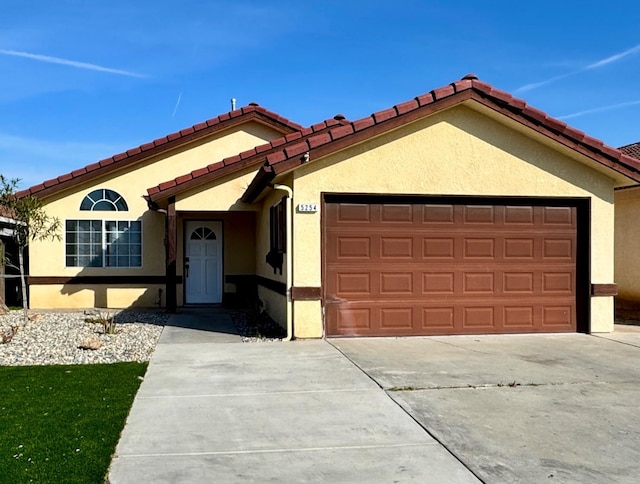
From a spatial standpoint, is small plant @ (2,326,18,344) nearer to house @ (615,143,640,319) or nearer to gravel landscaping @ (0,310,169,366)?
gravel landscaping @ (0,310,169,366)

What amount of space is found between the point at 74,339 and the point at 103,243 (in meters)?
5.92

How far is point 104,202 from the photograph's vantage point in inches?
640

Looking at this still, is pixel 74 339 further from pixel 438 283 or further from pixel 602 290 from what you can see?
pixel 602 290

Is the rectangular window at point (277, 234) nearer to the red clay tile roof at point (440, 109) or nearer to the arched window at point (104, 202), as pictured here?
the red clay tile roof at point (440, 109)

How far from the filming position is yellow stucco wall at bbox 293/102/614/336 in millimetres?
10539

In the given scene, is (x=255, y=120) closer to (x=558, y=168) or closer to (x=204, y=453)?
(x=558, y=168)

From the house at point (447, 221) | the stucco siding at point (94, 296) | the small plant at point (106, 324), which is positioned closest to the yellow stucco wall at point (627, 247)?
the house at point (447, 221)

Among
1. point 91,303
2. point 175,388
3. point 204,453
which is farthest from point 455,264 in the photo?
point 91,303

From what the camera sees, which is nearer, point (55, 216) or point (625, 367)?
point (625, 367)

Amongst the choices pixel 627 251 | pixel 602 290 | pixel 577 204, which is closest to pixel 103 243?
pixel 577 204

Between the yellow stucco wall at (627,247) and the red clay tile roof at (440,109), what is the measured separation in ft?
14.0

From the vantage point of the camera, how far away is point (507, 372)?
795 centimetres

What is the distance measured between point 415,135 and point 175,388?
19.7 ft

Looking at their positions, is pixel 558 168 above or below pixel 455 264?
above
